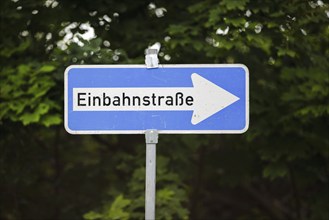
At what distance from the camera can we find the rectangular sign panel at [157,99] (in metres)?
2.44

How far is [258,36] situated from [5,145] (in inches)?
86.0

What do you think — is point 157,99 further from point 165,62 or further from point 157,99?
point 165,62

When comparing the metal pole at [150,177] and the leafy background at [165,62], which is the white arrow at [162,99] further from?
the leafy background at [165,62]

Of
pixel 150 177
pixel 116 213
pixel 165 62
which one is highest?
pixel 165 62

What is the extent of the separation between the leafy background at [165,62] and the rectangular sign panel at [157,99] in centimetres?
126

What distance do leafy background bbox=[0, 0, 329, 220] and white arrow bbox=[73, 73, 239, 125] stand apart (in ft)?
4.17

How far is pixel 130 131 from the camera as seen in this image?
2.45 metres

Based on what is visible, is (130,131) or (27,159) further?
(27,159)

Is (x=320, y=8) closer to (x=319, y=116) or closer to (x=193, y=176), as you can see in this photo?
(x=319, y=116)

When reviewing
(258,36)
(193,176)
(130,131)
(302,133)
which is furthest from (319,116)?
(130,131)

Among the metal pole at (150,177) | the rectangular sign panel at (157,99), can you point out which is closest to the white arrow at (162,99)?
the rectangular sign panel at (157,99)

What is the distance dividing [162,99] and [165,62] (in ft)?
5.70

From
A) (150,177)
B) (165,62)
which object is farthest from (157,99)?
(165,62)

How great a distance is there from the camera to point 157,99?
246cm
